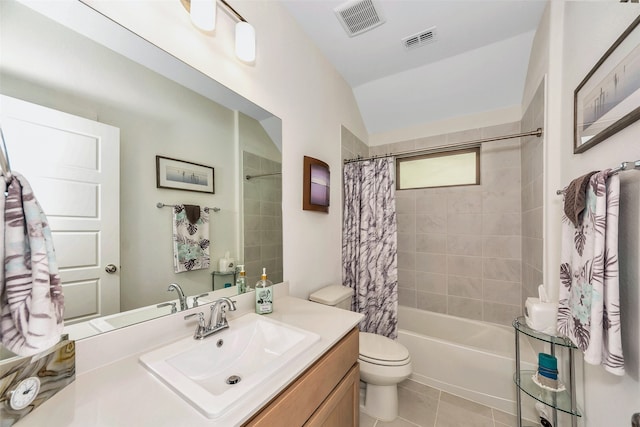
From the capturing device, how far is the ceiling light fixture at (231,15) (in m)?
0.99

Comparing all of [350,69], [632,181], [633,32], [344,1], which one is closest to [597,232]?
[632,181]

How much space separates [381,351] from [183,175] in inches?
61.5

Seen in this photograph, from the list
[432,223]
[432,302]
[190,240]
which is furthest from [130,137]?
[432,302]

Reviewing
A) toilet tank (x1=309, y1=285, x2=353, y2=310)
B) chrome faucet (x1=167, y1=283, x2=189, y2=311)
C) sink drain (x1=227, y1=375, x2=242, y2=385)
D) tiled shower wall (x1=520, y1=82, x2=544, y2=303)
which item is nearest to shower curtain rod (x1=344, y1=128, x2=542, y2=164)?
tiled shower wall (x1=520, y1=82, x2=544, y2=303)

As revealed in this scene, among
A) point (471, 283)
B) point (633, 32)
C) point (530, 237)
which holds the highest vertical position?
point (633, 32)

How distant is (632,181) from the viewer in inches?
28.6

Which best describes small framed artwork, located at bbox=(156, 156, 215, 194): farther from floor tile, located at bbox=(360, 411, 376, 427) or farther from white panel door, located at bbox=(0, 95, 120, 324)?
floor tile, located at bbox=(360, 411, 376, 427)

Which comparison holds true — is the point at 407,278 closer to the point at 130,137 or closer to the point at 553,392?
the point at 553,392

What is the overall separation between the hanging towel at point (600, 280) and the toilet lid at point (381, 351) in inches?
35.2

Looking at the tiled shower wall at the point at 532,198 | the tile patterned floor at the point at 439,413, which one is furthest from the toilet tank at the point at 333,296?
the tiled shower wall at the point at 532,198

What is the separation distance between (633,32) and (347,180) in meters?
1.73

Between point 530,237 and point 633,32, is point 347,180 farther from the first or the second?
point 633,32

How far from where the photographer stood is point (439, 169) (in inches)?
98.5

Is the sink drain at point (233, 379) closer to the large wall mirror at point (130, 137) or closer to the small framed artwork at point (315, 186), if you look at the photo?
the large wall mirror at point (130, 137)
